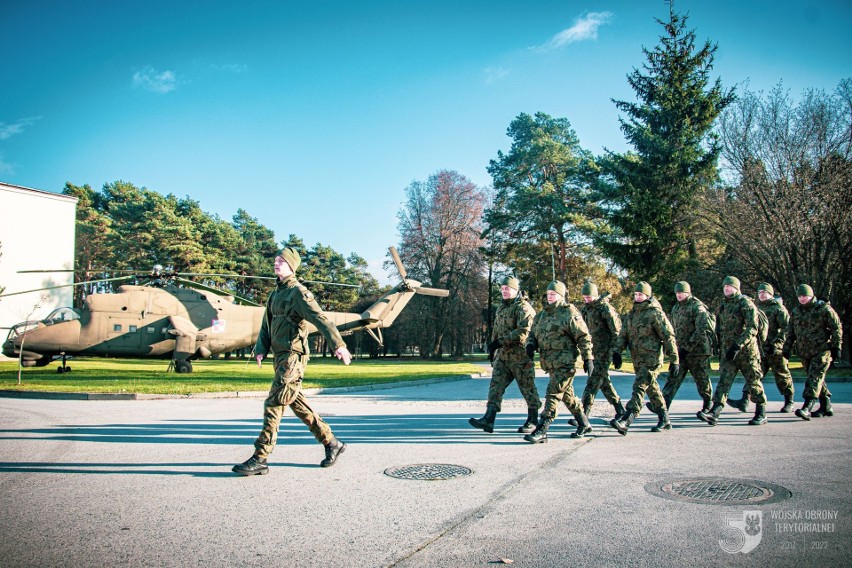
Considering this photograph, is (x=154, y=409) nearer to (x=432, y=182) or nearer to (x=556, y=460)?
(x=556, y=460)

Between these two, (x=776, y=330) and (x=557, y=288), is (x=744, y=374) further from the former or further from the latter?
(x=557, y=288)

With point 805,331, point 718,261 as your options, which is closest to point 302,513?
point 805,331

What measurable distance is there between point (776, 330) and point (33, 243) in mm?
45485

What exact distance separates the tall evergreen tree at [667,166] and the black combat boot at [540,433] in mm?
25746

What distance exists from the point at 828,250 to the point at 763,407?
19.5 meters

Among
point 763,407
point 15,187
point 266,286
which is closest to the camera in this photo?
point 763,407

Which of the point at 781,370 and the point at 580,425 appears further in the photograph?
the point at 781,370

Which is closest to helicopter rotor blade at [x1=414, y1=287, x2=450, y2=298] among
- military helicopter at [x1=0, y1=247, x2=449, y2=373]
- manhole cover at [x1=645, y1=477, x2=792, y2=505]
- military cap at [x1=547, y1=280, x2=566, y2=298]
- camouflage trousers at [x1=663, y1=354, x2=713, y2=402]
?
military helicopter at [x1=0, y1=247, x2=449, y2=373]

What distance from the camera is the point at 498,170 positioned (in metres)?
46.3

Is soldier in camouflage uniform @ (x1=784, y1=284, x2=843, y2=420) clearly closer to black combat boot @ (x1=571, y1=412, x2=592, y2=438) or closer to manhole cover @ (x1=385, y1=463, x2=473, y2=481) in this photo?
black combat boot @ (x1=571, y1=412, x2=592, y2=438)

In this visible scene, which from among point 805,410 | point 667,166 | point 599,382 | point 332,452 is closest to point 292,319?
point 332,452

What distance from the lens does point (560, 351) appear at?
24.5 ft

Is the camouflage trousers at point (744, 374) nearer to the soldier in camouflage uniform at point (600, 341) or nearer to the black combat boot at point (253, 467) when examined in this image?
the soldier in camouflage uniform at point (600, 341)

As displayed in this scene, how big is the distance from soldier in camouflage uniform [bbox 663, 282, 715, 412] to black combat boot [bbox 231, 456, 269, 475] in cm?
631
